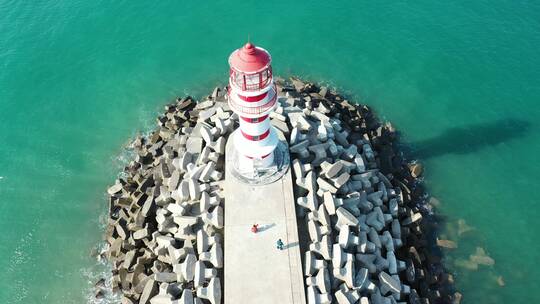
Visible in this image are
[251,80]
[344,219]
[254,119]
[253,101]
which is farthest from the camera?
[344,219]

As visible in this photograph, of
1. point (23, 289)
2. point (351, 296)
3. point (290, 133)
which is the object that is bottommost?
point (23, 289)

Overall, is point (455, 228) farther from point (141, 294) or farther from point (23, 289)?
point (23, 289)

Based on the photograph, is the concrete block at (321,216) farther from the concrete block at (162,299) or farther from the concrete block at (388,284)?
the concrete block at (162,299)

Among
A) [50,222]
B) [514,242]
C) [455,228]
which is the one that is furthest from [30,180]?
[514,242]

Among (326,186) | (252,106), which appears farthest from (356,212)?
(252,106)

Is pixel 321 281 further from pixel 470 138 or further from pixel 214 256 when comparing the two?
pixel 470 138

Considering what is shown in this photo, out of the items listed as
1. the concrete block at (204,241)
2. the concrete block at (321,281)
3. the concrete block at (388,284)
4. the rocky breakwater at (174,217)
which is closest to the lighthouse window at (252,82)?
the rocky breakwater at (174,217)
